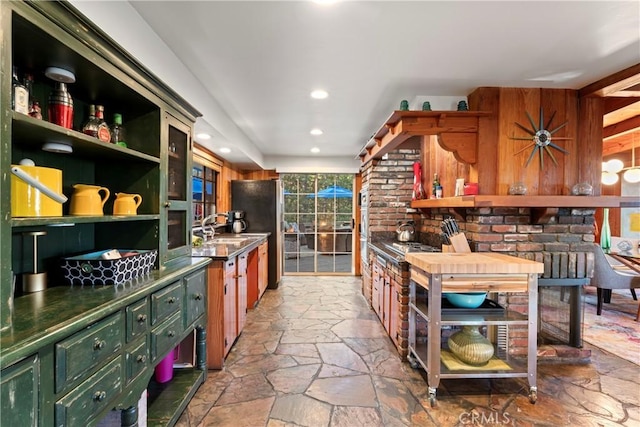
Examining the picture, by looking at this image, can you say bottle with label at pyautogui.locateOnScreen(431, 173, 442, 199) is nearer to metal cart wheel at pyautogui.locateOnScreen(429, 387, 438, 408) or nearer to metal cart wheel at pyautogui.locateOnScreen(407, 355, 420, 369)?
metal cart wheel at pyautogui.locateOnScreen(407, 355, 420, 369)

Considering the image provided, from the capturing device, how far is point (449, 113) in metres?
2.62

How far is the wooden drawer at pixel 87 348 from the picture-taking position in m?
1.02

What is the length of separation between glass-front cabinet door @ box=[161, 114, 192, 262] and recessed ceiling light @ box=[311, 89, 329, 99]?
111cm

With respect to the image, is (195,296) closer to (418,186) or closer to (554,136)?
(418,186)

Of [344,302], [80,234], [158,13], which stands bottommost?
[344,302]

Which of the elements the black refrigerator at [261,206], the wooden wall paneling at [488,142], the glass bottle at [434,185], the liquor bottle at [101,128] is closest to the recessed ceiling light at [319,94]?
the wooden wall paneling at [488,142]

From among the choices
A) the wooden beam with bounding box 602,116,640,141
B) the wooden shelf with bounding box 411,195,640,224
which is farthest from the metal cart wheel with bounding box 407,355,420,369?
the wooden beam with bounding box 602,116,640,141

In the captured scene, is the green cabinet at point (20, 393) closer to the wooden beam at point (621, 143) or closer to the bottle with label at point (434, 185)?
the bottle with label at point (434, 185)

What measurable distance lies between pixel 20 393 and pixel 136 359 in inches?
23.4

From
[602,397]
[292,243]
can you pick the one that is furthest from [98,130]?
[292,243]

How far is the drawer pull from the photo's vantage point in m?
1.18

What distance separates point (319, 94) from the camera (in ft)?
9.39

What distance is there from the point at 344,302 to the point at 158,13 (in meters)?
3.76

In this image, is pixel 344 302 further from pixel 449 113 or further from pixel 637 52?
pixel 637 52
